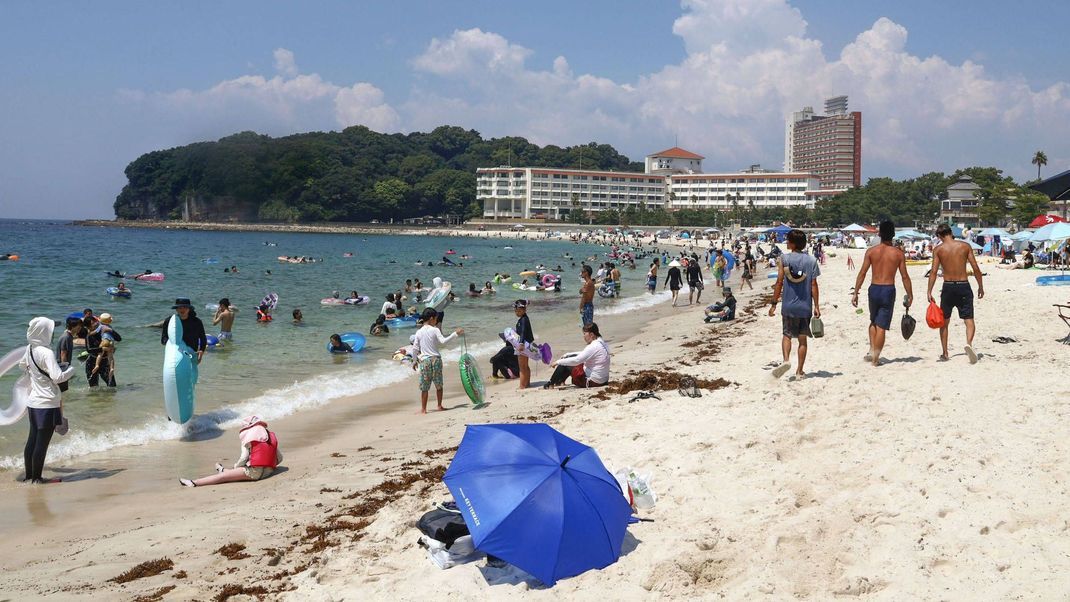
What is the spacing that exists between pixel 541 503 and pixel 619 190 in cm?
15908

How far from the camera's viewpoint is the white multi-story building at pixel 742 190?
488 ft

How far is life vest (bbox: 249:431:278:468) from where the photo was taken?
294 inches

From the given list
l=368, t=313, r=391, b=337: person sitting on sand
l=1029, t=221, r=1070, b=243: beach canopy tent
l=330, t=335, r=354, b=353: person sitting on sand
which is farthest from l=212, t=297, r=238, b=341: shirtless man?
l=1029, t=221, r=1070, b=243: beach canopy tent

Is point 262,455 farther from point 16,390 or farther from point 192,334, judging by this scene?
point 192,334

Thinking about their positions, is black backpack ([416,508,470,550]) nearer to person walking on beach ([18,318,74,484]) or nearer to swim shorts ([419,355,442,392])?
person walking on beach ([18,318,74,484])

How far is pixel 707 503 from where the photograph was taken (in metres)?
5.17

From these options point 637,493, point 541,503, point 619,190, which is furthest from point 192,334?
point 619,190

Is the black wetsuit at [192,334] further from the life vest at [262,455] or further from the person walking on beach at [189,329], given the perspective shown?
the life vest at [262,455]

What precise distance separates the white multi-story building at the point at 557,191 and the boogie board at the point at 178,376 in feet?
468

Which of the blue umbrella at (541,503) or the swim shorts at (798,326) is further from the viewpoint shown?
the swim shorts at (798,326)

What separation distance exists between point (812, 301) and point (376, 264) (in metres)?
51.7

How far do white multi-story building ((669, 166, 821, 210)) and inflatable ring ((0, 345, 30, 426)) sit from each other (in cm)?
14308

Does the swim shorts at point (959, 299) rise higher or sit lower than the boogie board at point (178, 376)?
higher

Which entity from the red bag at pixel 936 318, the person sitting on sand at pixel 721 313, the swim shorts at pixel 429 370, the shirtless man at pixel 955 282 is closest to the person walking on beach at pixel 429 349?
the swim shorts at pixel 429 370
